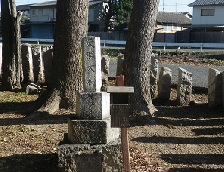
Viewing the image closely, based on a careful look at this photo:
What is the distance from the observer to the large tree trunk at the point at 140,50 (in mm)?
8555

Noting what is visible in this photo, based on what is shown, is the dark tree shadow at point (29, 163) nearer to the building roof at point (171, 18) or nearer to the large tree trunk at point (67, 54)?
the large tree trunk at point (67, 54)

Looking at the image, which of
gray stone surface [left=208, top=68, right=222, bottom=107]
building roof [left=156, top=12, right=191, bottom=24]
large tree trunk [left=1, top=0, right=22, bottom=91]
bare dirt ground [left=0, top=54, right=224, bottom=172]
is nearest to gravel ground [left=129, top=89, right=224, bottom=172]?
bare dirt ground [left=0, top=54, right=224, bottom=172]

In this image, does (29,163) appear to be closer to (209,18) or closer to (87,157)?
(87,157)

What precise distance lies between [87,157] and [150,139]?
8.36 ft

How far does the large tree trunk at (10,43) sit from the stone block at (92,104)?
7643 millimetres

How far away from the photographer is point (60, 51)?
878 cm

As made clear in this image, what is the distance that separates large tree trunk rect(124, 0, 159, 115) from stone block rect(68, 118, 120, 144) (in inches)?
135

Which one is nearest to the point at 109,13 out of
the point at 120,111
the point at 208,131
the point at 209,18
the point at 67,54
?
the point at 209,18

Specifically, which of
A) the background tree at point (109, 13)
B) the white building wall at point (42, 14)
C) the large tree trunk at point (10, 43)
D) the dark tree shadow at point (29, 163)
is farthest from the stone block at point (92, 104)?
the white building wall at point (42, 14)

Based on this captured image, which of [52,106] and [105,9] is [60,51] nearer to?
[52,106]

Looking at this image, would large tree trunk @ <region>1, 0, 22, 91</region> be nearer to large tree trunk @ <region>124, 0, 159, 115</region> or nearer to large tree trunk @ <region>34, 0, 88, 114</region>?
large tree trunk @ <region>34, 0, 88, 114</region>

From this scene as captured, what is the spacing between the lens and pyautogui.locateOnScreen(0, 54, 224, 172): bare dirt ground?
607 cm

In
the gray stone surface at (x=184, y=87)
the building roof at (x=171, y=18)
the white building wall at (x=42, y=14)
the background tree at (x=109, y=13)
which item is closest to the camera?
the gray stone surface at (x=184, y=87)

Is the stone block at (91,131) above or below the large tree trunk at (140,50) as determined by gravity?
below
